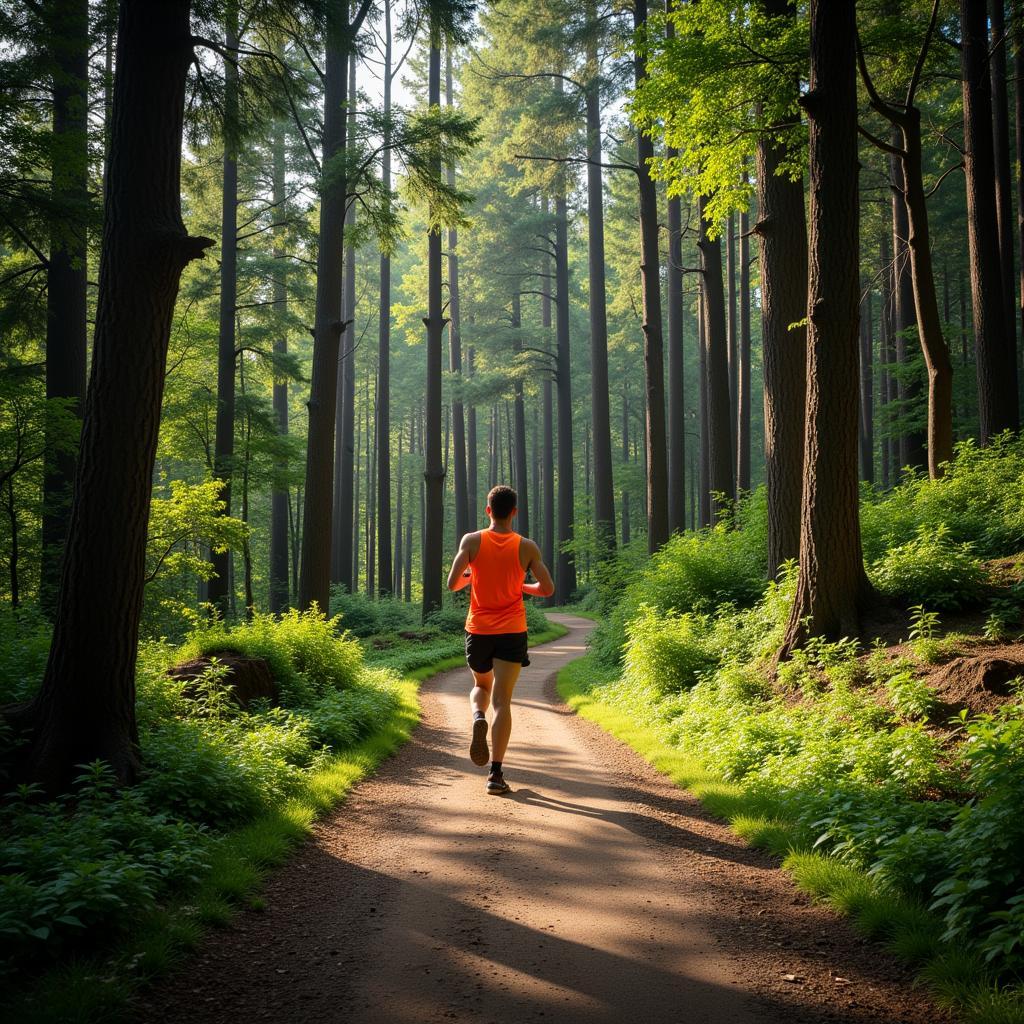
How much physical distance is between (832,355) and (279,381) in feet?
55.1

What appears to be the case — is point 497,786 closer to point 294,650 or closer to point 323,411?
point 294,650

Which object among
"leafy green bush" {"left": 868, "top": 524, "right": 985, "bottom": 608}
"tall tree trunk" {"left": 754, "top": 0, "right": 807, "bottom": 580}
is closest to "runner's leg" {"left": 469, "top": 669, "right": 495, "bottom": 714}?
"leafy green bush" {"left": 868, "top": 524, "right": 985, "bottom": 608}

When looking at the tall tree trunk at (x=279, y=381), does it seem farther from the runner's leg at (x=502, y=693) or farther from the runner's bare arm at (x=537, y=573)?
the runner's leg at (x=502, y=693)

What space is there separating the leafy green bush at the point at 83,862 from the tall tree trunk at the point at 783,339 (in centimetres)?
734

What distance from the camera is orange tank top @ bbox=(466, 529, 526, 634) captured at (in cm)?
591

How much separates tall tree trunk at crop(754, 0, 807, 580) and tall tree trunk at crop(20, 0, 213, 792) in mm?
6915

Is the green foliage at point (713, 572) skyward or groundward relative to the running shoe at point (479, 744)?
skyward

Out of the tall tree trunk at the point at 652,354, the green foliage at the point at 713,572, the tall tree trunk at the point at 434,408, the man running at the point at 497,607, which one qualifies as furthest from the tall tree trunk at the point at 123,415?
the tall tree trunk at the point at 434,408

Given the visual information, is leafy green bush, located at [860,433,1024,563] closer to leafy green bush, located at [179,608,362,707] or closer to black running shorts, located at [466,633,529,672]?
black running shorts, located at [466,633,529,672]

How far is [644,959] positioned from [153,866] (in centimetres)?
255

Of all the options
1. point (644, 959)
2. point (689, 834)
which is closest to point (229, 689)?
point (689, 834)

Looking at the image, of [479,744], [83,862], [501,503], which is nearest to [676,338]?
[501,503]

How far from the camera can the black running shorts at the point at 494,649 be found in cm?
592

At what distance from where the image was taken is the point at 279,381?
2059 cm
